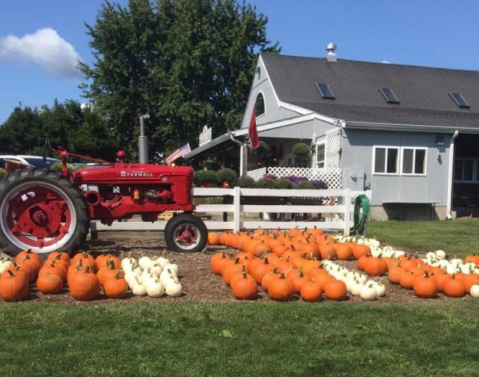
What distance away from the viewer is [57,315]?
425 cm

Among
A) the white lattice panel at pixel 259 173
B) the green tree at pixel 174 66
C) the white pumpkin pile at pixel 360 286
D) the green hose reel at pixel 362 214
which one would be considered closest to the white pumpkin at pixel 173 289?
the white pumpkin pile at pixel 360 286

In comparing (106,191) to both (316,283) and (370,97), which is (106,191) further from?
(370,97)

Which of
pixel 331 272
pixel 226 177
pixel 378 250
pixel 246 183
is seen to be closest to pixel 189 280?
pixel 331 272

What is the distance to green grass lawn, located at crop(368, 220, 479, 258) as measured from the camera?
31.0 feet

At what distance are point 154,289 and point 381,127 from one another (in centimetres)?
1304

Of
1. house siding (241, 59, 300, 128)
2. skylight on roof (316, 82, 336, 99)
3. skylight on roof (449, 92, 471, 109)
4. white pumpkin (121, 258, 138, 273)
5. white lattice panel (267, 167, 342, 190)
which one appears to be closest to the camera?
white pumpkin (121, 258, 138, 273)

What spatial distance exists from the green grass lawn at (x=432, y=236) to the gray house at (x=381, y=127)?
280cm

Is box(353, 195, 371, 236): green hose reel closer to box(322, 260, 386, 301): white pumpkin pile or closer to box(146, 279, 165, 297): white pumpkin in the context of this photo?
box(322, 260, 386, 301): white pumpkin pile

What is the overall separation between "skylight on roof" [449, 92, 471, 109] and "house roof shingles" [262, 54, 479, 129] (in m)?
0.19

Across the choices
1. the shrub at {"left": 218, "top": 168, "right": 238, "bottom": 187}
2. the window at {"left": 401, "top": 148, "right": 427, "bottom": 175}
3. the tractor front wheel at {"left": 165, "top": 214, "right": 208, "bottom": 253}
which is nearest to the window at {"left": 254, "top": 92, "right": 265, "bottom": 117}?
the window at {"left": 401, "top": 148, "right": 427, "bottom": 175}

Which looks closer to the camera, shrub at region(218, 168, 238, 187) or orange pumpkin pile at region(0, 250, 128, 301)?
orange pumpkin pile at region(0, 250, 128, 301)

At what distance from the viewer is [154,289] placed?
505 centimetres

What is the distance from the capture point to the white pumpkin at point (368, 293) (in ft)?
17.1

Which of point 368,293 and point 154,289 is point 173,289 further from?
point 368,293
